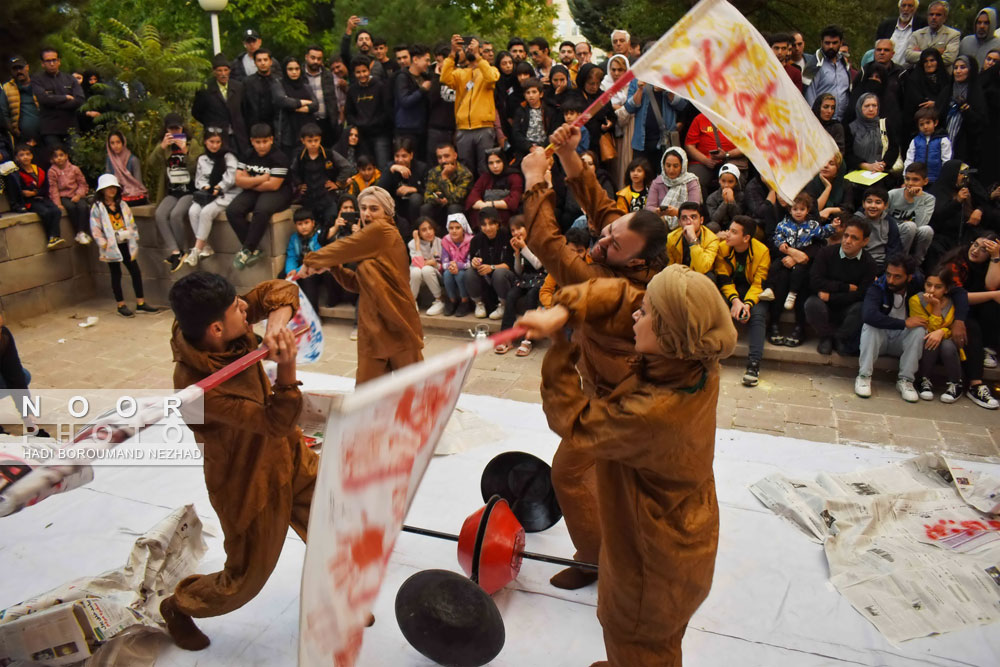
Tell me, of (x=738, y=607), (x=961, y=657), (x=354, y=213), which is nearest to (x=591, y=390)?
(x=738, y=607)

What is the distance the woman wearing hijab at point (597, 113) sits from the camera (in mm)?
8555

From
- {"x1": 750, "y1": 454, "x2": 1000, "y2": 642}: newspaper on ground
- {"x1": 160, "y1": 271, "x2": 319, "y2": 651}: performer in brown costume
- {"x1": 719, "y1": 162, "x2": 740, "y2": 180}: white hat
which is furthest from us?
{"x1": 719, "y1": 162, "x2": 740, "y2": 180}: white hat

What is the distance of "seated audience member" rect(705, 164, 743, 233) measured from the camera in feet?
24.5

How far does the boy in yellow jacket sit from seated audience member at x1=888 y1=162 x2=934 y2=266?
4.26 meters

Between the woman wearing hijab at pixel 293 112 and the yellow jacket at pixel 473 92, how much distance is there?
1.74 meters

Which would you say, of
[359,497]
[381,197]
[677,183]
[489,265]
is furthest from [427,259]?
[359,497]

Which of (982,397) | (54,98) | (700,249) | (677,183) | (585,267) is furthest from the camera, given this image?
(54,98)

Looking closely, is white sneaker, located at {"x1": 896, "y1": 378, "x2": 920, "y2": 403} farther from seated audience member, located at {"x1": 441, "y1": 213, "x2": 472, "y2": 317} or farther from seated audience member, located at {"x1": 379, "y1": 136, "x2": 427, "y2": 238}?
seated audience member, located at {"x1": 379, "y1": 136, "x2": 427, "y2": 238}

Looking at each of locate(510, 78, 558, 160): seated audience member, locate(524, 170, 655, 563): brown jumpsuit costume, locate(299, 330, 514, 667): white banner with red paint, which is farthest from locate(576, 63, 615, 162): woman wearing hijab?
locate(299, 330, 514, 667): white banner with red paint

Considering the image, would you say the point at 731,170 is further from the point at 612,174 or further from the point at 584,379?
the point at 584,379

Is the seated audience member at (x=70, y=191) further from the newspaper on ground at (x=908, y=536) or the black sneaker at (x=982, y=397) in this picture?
the black sneaker at (x=982, y=397)

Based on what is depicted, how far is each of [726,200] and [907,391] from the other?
7.96 feet

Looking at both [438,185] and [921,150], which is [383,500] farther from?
[921,150]

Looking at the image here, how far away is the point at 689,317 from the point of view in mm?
2271
